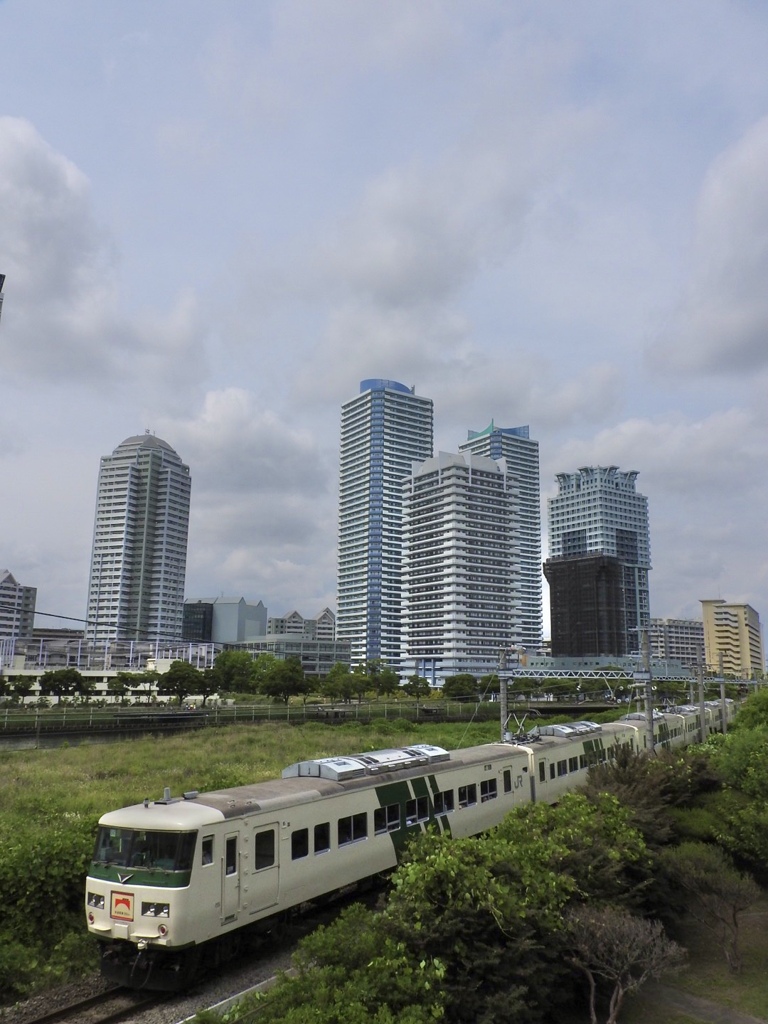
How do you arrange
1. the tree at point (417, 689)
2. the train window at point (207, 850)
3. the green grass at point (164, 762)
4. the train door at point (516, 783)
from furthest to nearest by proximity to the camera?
the tree at point (417, 689) < the green grass at point (164, 762) < the train door at point (516, 783) < the train window at point (207, 850)

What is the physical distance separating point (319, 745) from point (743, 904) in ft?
102

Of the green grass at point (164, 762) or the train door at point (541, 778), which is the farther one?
the train door at point (541, 778)

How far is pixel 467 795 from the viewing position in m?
20.4

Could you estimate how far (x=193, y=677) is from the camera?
8600 cm

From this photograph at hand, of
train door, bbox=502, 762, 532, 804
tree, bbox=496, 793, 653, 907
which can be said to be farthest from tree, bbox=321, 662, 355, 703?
tree, bbox=496, 793, 653, 907

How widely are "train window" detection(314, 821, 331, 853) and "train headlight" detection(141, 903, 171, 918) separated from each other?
367 centimetres

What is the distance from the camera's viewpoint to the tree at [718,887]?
14.8 metres

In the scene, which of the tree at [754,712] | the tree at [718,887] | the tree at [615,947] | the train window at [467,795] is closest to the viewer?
the tree at [615,947]

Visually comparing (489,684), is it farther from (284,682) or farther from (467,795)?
(467,795)

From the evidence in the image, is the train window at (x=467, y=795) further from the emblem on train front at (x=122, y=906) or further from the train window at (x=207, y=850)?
the emblem on train front at (x=122, y=906)

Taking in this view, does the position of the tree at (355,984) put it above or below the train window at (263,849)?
below

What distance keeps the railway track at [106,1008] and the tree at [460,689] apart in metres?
92.9

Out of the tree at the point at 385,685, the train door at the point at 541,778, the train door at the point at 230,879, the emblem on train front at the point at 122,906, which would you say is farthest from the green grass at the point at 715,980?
the tree at the point at 385,685

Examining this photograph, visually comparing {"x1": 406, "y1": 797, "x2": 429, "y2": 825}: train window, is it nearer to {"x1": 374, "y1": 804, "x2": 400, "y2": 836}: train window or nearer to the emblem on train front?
{"x1": 374, "y1": 804, "x2": 400, "y2": 836}: train window
